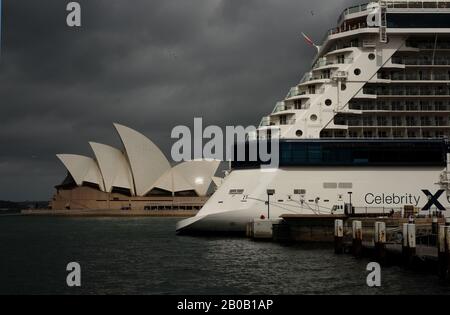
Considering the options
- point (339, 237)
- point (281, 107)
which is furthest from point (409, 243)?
point (281, 107)

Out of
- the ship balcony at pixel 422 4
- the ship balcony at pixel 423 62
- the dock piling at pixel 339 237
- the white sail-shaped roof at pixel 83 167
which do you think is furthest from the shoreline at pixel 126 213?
the dock piling at pixel 339 237

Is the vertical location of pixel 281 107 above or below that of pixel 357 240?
above

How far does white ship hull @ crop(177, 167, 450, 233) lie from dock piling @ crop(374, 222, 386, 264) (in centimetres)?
865

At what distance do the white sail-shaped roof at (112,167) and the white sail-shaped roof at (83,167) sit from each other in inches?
103

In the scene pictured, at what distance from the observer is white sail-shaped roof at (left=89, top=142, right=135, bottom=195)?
111375mm

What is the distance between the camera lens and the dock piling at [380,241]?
2755 cm

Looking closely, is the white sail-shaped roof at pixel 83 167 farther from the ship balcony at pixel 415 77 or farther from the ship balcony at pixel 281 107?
the ship balcony at pixel 415 77

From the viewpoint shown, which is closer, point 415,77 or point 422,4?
point 415,77

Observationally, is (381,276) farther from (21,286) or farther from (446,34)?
(446,34)

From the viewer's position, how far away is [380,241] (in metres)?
27.7

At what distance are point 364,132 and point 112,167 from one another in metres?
82.2

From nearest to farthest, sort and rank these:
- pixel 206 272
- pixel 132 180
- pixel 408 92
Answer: pixel 206 272 → pixel 408 92 → pixel 132 180

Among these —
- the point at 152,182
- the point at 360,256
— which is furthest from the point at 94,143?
the point at 360,256

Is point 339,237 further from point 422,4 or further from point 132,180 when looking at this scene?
point 132,180
